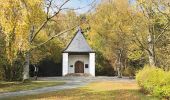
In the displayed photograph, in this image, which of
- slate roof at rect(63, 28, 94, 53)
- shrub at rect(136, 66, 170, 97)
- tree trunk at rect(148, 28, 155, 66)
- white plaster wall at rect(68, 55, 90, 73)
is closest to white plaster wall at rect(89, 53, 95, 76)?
slate roof at rect(63, 28, 94, 53)

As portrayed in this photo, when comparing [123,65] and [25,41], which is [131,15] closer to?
[25,41]

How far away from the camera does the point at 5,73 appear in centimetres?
4322

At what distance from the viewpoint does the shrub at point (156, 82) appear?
19.9 metres

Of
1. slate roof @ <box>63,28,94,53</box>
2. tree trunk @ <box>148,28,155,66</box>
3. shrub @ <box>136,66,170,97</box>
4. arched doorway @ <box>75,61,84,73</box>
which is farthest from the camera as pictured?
arched doorway @ <box>75,61,84,73</box>

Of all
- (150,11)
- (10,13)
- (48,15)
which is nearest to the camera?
(10,13)

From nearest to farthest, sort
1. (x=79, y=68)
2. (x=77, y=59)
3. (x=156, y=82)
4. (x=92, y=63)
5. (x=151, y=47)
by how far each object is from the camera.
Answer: (x=156, y=82), (x=151, y=47), (x=92, y=63), (x=79, y=68), (x=77, y=59)

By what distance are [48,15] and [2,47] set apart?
566 cm

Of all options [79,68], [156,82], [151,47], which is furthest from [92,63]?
[156,82]

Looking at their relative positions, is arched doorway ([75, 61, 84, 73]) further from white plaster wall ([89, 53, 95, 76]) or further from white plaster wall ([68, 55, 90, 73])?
white plaster wall ([89, 53, 95, 76])

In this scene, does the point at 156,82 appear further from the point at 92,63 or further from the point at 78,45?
the point at 78,45

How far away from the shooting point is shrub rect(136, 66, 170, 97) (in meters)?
19.9

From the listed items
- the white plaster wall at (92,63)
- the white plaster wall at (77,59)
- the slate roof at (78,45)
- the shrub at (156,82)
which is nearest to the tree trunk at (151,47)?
the shrub at (156,82)

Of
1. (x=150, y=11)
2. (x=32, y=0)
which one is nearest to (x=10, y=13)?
(x=32, y=0)

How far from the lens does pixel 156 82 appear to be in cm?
2114
